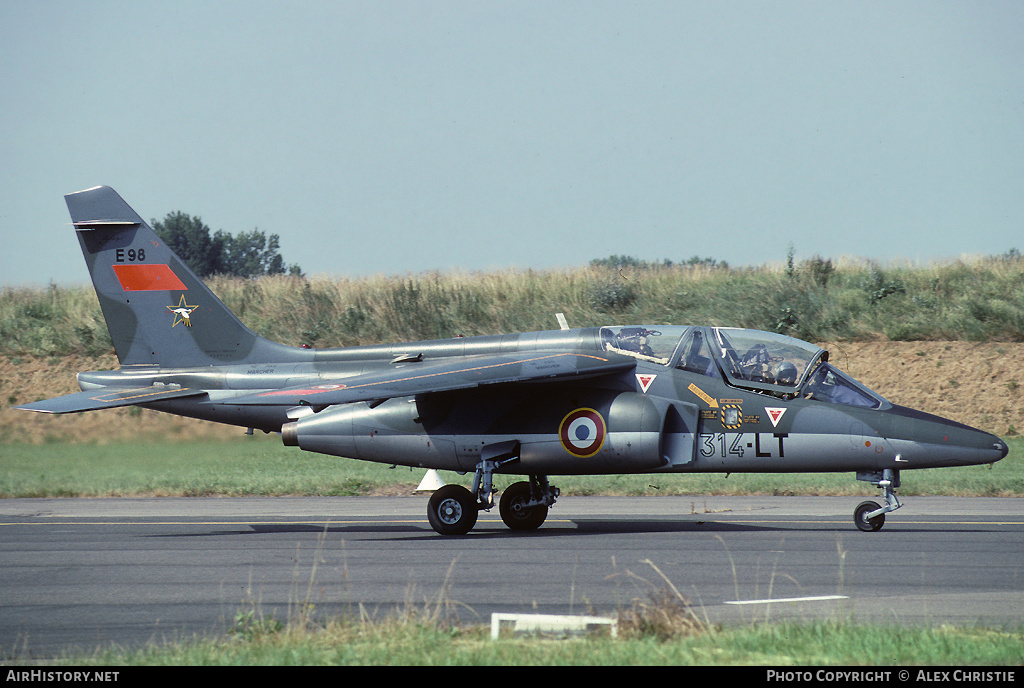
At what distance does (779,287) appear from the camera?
3597cm

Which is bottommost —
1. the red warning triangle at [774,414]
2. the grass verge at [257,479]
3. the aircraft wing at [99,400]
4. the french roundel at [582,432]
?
the grass verge at [257,479]

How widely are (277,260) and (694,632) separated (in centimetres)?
7598

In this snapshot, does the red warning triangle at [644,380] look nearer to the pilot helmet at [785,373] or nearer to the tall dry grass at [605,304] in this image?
the pilot helmet at [785,373]

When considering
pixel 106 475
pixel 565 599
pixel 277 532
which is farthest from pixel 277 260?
pixel 565 599

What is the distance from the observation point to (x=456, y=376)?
546 inches

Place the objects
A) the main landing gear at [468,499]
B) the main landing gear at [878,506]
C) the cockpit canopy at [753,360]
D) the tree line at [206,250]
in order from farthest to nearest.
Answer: the tree line at [206,250]
the main landing gear at [468,499]
the cockpit canopy at [753,360]
the main landing gear at [878,506]

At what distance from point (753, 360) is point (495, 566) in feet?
17.6

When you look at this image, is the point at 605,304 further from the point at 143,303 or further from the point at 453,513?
the point at 453,513

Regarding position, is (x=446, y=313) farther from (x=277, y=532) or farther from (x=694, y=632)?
(x=694, y=632)

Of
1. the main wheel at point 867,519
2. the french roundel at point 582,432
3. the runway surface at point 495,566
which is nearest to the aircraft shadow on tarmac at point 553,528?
the runway surface at point 495,566

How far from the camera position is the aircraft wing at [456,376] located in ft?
44.0

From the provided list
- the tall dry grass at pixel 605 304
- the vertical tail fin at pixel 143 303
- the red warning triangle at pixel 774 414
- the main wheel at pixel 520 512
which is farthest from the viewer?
the tall dry grass at pixel 605 304

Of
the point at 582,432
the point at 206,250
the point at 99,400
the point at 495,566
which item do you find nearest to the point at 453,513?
the point at 582,432

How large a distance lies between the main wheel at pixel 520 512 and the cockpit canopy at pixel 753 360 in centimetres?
270
